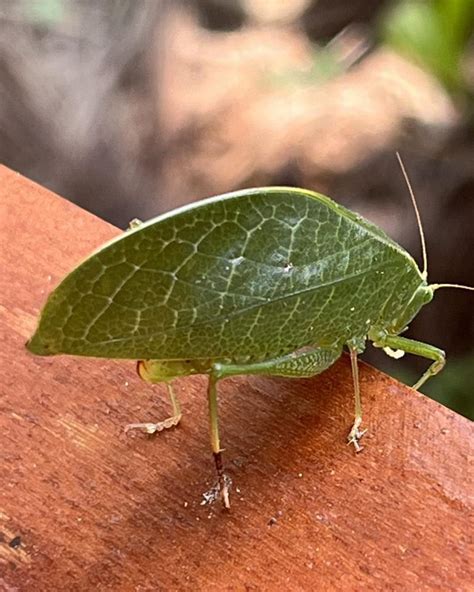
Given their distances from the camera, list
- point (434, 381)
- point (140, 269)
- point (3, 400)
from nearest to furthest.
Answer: point (140, 269), point (3, 400), point (434, 381)

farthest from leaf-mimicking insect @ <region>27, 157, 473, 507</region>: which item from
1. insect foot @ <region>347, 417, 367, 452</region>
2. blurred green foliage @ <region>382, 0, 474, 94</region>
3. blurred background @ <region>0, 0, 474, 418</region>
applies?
→ blurred green foliage @ <region>382, 0, 474, 94</region>

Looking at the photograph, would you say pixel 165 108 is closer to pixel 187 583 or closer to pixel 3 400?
pixel 3 400

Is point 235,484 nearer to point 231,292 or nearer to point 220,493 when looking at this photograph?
point 220,493

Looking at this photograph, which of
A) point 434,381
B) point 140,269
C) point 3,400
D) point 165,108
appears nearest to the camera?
point 140,269

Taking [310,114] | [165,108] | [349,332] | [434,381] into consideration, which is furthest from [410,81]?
[349,332]

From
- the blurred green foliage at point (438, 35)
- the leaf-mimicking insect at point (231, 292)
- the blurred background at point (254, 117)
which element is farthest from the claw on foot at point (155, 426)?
the blurred green foliage at point (438, 35)

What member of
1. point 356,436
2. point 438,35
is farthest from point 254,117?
point 356,436

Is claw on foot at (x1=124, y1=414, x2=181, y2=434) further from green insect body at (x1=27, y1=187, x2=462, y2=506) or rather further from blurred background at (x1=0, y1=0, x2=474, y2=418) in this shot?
blurred background at (x1=0, y1=0, x2=474, y2=418)

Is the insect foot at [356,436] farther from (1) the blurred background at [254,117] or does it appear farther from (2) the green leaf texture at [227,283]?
(1) the blurred background at [254,117]

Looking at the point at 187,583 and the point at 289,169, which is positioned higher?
the point at 187,583
